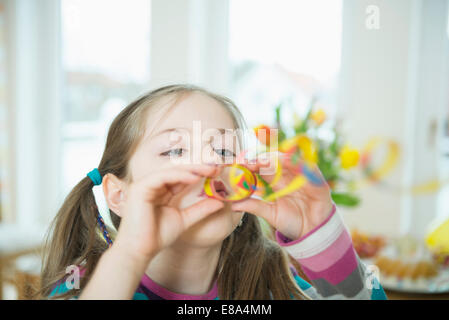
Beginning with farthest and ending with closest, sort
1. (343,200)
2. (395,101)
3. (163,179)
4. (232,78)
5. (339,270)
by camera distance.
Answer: (395,101)
(232,78)
(343,200)
(339,270)
(163,179)

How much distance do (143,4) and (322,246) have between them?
1022mm

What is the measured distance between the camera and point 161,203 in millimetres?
457

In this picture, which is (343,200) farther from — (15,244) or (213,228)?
(15,244)

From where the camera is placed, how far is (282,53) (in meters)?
1.34

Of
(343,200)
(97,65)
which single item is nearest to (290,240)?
(343,200)

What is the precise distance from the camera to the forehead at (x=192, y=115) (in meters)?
0.49

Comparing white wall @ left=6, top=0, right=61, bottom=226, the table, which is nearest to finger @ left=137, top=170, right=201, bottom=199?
the table

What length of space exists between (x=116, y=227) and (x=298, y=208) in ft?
0.80

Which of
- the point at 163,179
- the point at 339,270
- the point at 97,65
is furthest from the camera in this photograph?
the point at 97,65

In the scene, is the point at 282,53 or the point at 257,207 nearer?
the point at 257,207

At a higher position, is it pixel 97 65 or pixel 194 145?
pixel 97 65

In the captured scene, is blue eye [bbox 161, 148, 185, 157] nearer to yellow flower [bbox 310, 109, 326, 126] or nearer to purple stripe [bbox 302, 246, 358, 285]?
purple stripe [bbox 302, 246, 358, 285]

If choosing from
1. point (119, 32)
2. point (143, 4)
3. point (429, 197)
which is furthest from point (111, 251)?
point (429, 197)

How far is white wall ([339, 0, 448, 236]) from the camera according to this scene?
1.24 m
